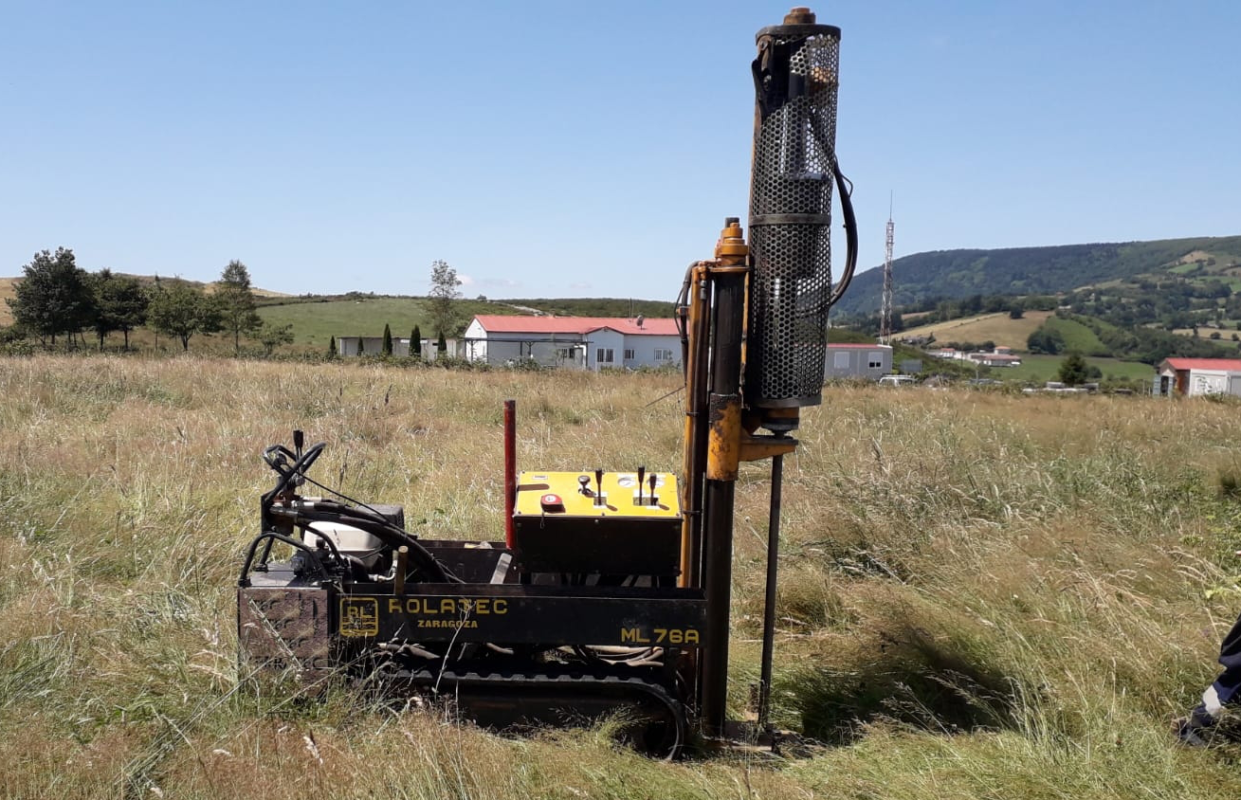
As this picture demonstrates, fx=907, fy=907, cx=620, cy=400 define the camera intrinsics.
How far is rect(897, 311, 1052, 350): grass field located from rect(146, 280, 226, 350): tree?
103 metres

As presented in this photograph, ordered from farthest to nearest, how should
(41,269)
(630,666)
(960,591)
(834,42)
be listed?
(41,269), (960,591), (630,666), (834,42)

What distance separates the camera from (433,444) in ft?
35.3

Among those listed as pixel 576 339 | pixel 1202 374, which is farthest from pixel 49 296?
pixel 1202 374

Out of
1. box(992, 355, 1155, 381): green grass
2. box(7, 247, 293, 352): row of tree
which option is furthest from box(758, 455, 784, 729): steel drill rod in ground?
box(992, 355, 1155, 381): green grass

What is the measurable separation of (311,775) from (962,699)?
300cm

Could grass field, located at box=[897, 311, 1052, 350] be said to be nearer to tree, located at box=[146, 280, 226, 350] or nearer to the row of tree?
the row of tree

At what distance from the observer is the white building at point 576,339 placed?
58050 mm

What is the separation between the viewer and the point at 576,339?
194 feet

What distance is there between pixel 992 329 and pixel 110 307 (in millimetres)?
117677

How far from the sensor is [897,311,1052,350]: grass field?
4988 inches

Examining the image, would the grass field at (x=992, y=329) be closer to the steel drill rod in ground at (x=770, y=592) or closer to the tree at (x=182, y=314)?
the tree at (x=182, y=314)

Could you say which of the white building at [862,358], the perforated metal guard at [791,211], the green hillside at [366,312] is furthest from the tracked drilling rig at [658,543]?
the white building at [862,358]

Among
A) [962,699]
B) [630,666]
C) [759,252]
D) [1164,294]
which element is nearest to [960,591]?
[962,699]

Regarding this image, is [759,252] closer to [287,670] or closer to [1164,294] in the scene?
[287,670]
